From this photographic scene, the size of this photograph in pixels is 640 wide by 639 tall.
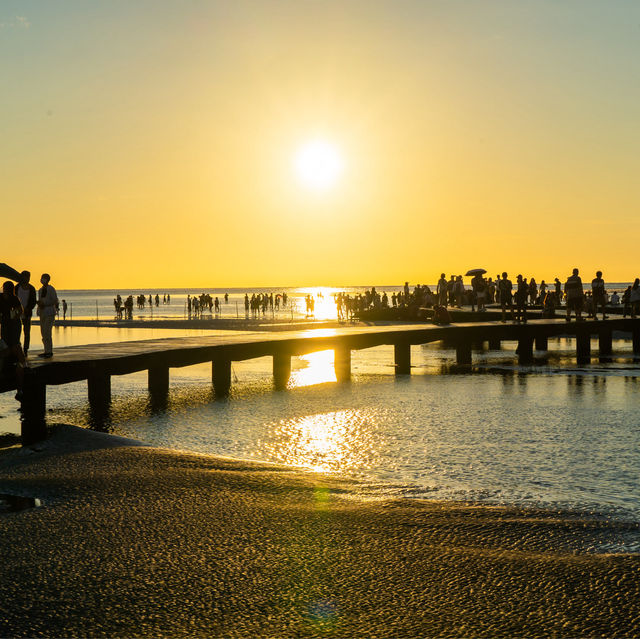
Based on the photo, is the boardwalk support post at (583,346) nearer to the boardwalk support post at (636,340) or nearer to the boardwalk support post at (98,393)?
the boardwalk support post at (636,340)

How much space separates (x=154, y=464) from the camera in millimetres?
9281

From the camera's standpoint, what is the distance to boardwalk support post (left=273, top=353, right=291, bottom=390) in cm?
2302

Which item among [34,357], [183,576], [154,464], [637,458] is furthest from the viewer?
[34,357]

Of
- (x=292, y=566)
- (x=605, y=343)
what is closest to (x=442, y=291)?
(x=605, y=343)

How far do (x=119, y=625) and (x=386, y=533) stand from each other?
100 inches

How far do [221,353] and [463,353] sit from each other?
11093mm

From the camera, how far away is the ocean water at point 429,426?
9438mm

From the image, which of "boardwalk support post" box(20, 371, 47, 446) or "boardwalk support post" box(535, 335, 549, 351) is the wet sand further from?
"boardwalk support post" box(535, 335, 549, 351)

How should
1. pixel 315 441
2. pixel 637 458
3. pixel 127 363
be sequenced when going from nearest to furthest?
pixel 637 458
pixel 315 441
pixel 127 363

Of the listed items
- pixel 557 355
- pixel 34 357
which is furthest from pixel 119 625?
pixel 557 355

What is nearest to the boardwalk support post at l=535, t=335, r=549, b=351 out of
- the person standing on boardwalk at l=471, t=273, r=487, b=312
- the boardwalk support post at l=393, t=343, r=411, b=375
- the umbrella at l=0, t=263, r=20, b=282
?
the person standing on boardwalk at l=471, t=273, r=487, b=312

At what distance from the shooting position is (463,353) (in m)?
28.7

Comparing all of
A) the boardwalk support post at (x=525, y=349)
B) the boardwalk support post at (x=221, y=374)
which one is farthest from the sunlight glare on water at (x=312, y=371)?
the boardwalk support post at (x=525, y=349)

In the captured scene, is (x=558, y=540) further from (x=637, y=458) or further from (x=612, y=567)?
(x=637, y=458)
